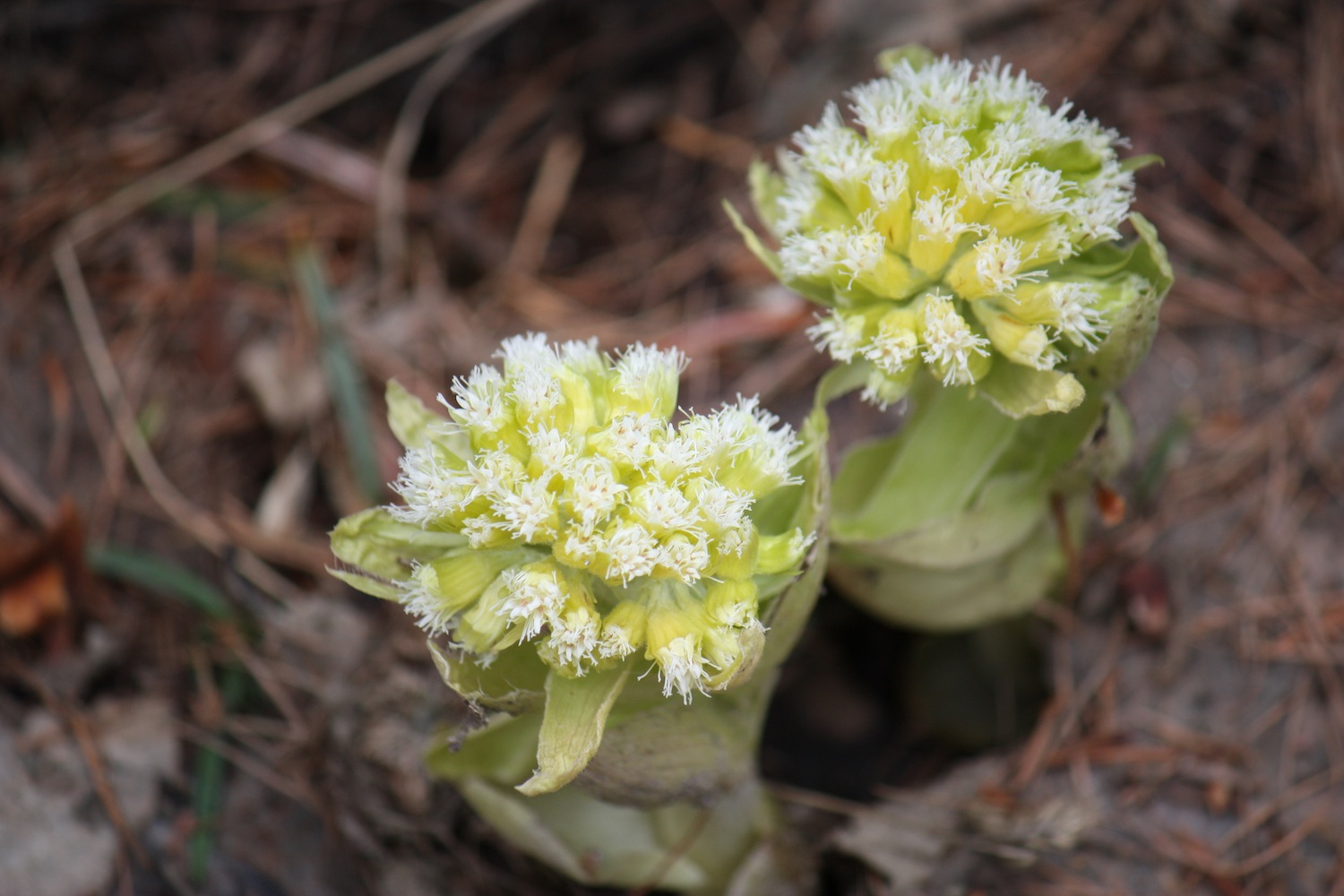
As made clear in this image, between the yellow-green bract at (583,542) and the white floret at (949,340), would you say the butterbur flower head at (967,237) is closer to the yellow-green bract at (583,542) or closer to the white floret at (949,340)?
the white floret at (949,340)

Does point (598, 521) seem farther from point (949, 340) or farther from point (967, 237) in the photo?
point (967, 237)

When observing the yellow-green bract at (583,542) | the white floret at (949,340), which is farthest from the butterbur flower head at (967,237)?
the yellow-green bract at (583,542)

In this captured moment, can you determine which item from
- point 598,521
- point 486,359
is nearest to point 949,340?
point 598,521

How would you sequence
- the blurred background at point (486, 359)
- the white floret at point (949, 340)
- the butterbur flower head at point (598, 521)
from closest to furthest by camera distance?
the butterbur flower head at point (598, 521) → the white floret at point (949, 340) → the blurred background at point (486, 359)

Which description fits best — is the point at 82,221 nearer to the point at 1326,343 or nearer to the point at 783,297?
the point at 783,297

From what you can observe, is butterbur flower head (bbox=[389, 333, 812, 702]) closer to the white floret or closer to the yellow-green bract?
the yellow-green bract

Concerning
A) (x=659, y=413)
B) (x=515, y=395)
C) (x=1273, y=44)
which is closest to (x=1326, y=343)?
(x=1273, y=44)
